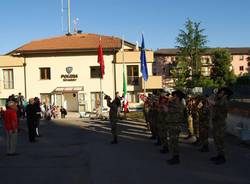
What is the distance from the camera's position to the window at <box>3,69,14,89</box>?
49.2 meters

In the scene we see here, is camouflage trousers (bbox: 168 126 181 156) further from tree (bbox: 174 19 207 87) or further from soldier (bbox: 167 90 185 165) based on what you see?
tree (bbox: 174 19 207 87)

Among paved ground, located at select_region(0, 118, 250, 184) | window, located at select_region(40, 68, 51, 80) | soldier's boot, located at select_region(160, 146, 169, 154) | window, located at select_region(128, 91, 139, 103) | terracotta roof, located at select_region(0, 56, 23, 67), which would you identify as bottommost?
paved ground, located at select_region(0, 118, 250, 184)

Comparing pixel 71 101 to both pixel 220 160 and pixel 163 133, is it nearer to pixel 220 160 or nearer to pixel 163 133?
pixel 163 133

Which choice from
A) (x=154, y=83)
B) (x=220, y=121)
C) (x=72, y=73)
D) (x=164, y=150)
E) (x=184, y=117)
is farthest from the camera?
(x=72, y=73)

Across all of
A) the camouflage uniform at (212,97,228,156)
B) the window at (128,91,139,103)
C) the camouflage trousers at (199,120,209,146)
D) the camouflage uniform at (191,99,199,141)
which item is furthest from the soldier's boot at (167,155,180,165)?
the window at (128,91,139,103)

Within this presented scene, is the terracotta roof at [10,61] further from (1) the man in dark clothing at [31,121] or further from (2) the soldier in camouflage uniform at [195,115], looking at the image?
(2) the soldier in camouflage uniform at [195,115]

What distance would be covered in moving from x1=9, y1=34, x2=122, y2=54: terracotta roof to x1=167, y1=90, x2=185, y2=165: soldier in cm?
3661

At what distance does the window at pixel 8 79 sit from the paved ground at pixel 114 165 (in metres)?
33.9

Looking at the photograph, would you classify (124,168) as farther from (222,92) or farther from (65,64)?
(65,64)

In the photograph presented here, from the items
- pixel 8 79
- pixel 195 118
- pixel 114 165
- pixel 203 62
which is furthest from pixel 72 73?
pixel 203 62

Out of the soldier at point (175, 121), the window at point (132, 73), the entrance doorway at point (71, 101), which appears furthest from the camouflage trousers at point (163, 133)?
the entrance doorway at point (71, 101)

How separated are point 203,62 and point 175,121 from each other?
85.8 meters

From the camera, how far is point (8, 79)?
49656 millimetres

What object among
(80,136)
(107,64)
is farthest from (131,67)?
(80,136)
